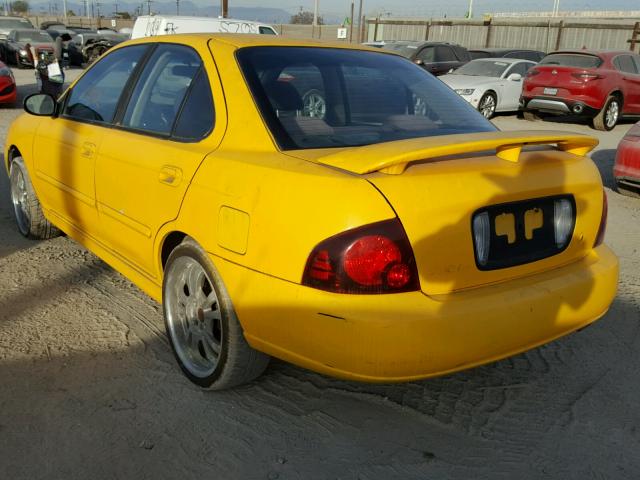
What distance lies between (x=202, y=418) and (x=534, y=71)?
40.9 ft

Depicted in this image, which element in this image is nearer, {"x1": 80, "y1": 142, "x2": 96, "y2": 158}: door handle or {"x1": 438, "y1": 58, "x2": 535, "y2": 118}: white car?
{"x1": 80, "y1": 142, "x2": 96, "y2": 158}: door handle

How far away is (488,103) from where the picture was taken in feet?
45.5

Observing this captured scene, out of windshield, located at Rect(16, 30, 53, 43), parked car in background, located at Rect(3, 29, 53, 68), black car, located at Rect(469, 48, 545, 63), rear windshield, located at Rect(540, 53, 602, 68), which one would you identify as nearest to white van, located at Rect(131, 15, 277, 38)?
rear windshield, located at Rect(540, 53, 602, 68)

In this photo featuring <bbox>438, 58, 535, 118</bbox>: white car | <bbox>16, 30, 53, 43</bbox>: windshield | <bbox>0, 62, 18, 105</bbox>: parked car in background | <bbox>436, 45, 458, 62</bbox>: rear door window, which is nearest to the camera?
<bbox>0, 62, 18, 105</bbox>: parked car in background

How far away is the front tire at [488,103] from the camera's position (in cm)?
1363

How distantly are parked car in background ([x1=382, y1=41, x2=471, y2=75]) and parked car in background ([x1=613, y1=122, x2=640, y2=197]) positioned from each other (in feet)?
37.1

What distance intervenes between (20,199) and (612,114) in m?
11.9

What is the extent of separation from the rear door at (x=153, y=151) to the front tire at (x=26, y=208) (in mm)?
1386

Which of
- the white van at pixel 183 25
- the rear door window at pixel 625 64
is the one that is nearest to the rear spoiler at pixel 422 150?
the white van at pixel 183 25

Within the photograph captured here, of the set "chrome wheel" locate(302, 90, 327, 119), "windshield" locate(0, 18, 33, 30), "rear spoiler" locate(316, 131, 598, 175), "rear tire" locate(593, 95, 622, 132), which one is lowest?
"rear tire" locate(593, 95, 622, 132)

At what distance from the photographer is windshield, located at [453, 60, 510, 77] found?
1468 centimetres

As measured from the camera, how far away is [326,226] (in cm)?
216

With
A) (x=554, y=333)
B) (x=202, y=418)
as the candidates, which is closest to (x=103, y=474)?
(x=202, y=418)

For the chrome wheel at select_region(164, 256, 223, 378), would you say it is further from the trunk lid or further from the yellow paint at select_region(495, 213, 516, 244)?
the yellow paint at select_region(495, 213, 516, 244)
